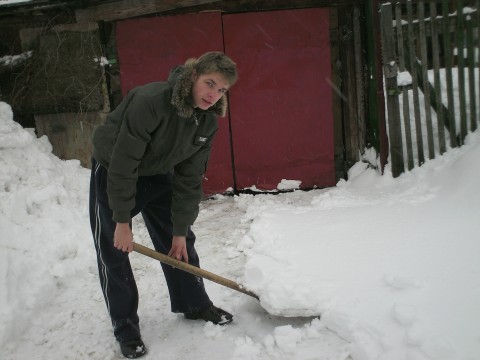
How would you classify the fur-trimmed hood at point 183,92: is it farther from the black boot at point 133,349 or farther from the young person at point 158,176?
the black boot at point 133,349

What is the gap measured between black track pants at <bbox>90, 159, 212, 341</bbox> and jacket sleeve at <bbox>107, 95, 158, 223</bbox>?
10.5 inches

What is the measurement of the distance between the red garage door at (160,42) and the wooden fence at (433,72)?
2099mm

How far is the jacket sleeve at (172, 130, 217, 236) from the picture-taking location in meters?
2.56

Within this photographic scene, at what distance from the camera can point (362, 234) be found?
3.46 metres

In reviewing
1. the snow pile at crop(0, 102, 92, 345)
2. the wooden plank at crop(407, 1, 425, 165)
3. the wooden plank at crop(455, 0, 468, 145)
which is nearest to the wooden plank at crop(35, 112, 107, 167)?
the snow pile at crop(0, 102, 92, 345)

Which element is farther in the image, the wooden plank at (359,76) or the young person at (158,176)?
the wooden plank at (359,76)

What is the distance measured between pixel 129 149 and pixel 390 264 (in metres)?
1.90

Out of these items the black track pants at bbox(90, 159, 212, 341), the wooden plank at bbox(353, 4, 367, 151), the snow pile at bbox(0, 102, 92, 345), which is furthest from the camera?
the wooden plank at bbox(353, 4, 367, 151)

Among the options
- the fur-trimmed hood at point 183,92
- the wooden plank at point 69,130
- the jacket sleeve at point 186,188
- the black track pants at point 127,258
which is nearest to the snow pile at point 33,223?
the wooden plank at point 69,130

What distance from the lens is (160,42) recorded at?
523cm

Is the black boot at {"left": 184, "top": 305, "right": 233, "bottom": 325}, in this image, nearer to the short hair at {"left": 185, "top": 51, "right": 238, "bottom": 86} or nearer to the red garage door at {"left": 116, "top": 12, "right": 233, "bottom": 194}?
the short hair at {"left": 185, "top": 51, "right": 238, "bottom": 86}

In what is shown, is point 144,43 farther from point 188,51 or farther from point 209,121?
point 209,121

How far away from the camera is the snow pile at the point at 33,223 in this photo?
118 inches

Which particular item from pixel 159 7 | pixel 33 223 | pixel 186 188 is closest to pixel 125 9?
pixel 159 7
